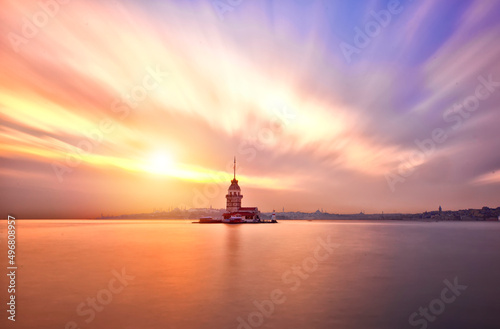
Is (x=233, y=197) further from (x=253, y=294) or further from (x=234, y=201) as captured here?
(x=253, y=294)

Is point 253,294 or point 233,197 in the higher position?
point 233,197

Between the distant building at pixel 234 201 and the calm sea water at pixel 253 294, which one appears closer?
the calm sea water at pixel 253 294

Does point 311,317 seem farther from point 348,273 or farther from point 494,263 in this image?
point 494,263

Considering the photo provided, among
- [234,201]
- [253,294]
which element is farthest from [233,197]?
[253,294]

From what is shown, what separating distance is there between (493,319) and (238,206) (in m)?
179

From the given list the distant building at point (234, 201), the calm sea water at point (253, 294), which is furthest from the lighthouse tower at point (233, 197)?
the calm sea water at point (253, 294)

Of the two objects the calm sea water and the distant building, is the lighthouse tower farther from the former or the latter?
the calm sea water

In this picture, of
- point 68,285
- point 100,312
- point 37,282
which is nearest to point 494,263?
point 100,312

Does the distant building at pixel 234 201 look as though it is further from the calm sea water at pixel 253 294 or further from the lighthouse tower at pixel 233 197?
the calm sea water at pixel 253 294

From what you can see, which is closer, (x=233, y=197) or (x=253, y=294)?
(x=253, y=294)

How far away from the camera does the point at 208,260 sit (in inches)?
1647

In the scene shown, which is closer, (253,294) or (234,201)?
(253,294)

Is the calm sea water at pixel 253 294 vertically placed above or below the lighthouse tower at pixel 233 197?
below

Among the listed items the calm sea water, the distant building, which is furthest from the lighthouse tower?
the calm sea water
